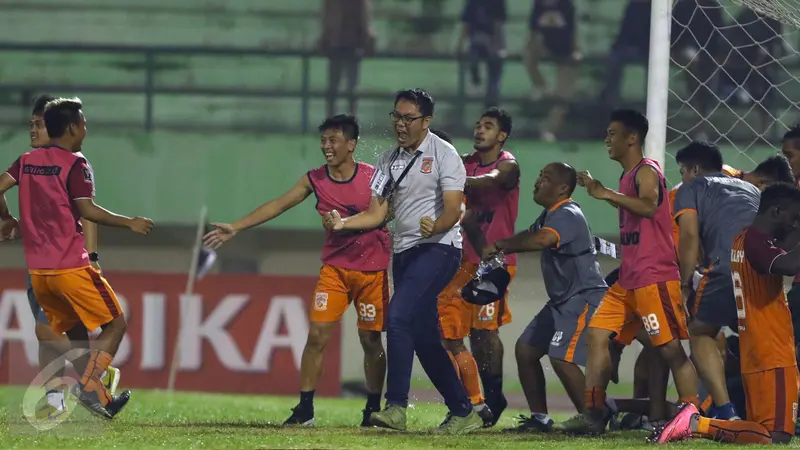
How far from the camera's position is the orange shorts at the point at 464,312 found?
359 inches

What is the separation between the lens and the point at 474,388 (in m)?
8.88

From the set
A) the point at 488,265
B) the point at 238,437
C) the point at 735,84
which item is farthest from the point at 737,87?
the point at 238,437

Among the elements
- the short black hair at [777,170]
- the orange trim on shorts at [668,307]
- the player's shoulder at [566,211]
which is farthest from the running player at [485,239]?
the short black hair at [777,170]

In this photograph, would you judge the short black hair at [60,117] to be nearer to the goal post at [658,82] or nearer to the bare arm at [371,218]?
the bare arm at [371,218]

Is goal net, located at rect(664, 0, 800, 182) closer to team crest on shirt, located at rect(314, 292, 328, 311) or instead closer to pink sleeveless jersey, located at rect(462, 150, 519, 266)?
pink sleeveless jersey, located at rect(462, 150, 519, 266)

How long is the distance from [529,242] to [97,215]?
8.44 feet

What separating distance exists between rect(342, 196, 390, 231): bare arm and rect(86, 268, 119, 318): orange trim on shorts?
4.93 ft

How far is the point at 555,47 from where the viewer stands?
18.2m

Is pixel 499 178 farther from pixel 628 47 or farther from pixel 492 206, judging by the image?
pixel 628 47

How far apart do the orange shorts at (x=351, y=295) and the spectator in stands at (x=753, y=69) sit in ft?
24.3

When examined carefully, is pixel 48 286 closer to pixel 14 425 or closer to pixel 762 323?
pixel 14 425

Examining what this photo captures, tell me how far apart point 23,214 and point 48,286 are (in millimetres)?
470

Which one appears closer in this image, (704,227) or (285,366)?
(704,227)

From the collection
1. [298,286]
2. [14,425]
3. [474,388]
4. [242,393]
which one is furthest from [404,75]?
[14,425]
